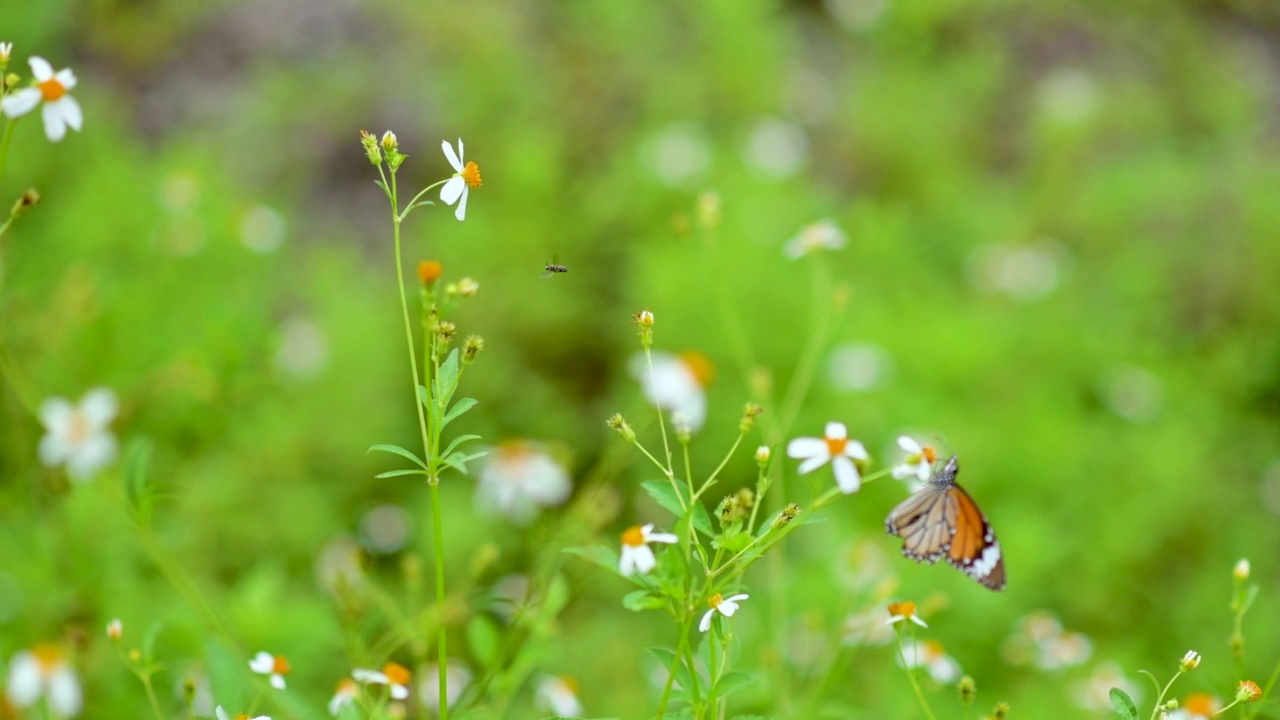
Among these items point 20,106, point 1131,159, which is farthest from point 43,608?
point 1131,159

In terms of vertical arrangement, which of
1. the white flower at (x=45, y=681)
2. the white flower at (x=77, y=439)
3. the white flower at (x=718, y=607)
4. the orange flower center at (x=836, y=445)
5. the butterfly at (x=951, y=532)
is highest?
the orange flower center at (x=836, y=445)

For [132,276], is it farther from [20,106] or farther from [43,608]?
[20,106]

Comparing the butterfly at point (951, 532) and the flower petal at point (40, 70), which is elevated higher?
the flower petal at point (40, 70)

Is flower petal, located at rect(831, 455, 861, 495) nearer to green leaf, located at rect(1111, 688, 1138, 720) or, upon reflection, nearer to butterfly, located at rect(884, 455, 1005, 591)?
butterfly, located at rect(884, 455, 1005, 591)

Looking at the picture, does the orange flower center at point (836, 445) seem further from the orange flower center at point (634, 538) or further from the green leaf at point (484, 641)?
the green leaf at point (484, 641)

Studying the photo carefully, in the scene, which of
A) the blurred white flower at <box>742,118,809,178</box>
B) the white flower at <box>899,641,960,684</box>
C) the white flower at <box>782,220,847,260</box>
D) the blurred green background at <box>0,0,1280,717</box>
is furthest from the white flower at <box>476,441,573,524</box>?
the blurred white flower at <box>742,118,809,178</box>

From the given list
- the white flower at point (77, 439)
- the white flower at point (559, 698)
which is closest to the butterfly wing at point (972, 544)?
the white flower at point (559, 698)
